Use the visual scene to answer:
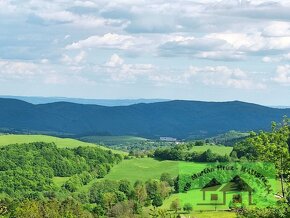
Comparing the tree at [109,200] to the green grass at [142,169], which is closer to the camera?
the tree at [109,200]

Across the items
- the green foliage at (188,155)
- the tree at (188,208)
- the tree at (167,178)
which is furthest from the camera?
the green foliage at (188,155)

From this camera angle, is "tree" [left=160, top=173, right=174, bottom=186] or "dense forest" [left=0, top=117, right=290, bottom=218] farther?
"tree" [left=160, top=173, right=174, bottom=186]

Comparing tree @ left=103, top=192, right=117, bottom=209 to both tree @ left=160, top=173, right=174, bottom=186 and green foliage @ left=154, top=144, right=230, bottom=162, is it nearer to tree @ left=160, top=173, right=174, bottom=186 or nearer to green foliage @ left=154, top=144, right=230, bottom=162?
tree @ left=160, top=173, right=174, bottom=186

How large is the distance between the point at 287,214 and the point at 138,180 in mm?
129090

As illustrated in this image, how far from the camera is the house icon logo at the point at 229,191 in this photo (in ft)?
121

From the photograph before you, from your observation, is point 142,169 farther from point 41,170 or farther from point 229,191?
point 229,191

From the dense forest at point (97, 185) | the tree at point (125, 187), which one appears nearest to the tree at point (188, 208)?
the dense forest at point (97, 185)

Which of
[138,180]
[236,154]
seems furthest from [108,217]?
[236,154]

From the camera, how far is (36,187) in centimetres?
16525

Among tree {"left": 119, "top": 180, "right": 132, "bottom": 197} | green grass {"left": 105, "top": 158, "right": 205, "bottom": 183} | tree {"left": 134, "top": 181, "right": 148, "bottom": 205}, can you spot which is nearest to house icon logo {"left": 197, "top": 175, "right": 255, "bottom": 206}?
tree {"left": 134, "top": 181, "right": 148, "bottom": 205}

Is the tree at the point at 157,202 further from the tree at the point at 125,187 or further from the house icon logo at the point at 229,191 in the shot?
the house icon logo at the point at 229,191

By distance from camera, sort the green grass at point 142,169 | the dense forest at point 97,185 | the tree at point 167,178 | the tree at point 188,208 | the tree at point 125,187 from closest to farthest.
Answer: the dense forest at point 97,185
the tree at point 188,208
the tree at point 125,187
the tree at point 167,178
the green grass at point 142,169

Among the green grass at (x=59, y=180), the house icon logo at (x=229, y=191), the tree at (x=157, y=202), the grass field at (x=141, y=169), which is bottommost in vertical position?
the green grass at (x=59, y=180)

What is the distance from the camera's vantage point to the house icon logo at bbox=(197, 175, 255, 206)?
36.8m
